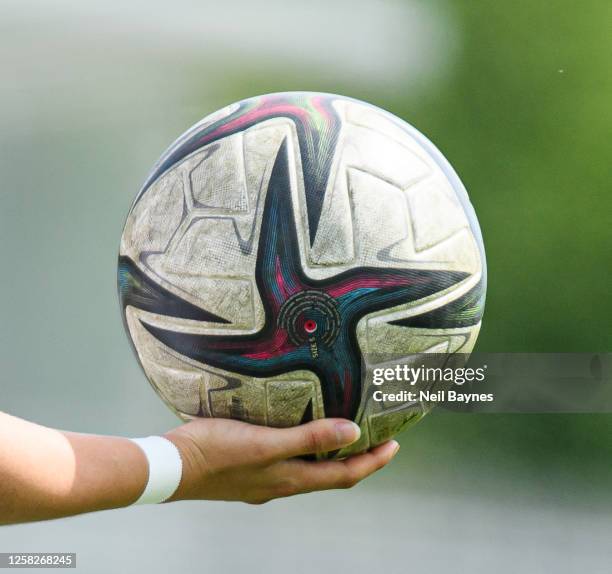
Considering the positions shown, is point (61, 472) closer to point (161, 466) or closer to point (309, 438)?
point (161, 466)

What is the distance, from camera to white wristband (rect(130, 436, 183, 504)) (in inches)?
72.0

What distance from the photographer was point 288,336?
1885mm

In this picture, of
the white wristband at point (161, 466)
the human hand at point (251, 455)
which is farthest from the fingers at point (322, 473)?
the white wristband at point (161, 466)

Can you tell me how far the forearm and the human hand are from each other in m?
0.11

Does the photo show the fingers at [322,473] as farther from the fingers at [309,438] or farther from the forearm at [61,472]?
the forearm at [61,472]

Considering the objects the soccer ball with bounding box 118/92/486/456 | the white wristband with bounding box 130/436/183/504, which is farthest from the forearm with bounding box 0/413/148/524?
the soccer ball with bounding box 118/92/486/456

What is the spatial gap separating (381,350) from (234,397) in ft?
1.00

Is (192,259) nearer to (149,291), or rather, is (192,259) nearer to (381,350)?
(149,291)

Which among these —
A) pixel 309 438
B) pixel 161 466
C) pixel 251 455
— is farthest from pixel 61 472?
pixel 309 438

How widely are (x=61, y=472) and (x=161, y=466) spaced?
22 cm

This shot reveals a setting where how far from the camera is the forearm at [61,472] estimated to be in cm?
159

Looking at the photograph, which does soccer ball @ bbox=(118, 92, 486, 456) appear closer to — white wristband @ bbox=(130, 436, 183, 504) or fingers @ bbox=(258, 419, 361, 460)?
fingers @ bbox=(258, 419, 361, 460)

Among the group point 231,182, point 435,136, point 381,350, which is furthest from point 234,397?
point 435,136

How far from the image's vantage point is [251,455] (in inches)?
73.8
